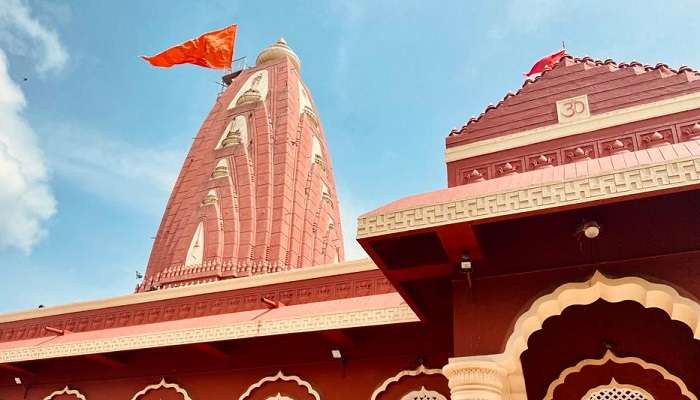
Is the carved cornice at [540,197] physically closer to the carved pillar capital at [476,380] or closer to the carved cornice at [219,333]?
the carved pillar capital at [476,380]

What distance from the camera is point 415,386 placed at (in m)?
6.72

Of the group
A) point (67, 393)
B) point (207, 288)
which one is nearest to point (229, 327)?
point (207, 288)

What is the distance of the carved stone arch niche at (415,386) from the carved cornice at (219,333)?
763mm

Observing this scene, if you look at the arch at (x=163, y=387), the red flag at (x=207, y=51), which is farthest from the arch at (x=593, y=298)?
the red flag at (x=207, y=51)

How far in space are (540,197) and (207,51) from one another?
17.2m

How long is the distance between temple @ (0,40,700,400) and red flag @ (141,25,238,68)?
10.9m

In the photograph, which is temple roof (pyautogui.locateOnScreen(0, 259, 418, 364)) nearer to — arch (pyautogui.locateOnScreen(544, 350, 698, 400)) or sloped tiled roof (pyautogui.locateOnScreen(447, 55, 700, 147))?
arch (pyautogui.locateOnScreen(544, 350, 698, 400))

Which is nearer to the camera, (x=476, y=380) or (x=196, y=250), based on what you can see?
(x=476, y=380)

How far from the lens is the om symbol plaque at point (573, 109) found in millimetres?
5840

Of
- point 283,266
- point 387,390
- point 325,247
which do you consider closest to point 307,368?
point 387,390

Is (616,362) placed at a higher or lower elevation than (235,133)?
lower

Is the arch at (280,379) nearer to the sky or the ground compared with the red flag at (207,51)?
nearer to the ground

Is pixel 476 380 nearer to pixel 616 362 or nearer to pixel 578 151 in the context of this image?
pixel 616 362

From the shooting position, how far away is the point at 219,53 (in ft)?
65.5
